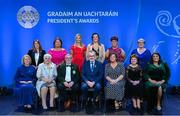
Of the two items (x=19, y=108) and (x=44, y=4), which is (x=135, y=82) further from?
(x=44, y=4)

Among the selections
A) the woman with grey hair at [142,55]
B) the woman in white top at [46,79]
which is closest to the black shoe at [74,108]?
the woman in white top at [46,79]

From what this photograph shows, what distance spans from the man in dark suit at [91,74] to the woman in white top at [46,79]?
0.55 metres

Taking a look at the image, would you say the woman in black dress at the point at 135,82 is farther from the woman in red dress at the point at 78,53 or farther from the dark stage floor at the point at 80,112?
the woman in red dress at the point at 78,53

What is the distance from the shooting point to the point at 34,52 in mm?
7621

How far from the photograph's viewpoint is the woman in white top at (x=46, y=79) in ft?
22.9

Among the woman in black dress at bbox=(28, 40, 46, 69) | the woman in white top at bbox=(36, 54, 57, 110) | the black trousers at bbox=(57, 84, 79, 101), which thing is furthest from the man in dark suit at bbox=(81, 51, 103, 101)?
the woman in black dress at bbox=(28, 40, 46, 69)

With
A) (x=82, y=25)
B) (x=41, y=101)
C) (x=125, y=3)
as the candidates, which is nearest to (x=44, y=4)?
(x=82, y=25)

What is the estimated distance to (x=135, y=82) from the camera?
6957mm

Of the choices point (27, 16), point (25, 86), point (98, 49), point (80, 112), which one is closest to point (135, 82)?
point (98, 49)

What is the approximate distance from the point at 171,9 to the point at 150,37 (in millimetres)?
757

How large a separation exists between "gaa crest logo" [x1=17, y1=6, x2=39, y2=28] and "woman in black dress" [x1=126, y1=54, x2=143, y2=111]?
2515 millimetres

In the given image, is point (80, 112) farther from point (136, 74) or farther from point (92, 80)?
point (136, 74)

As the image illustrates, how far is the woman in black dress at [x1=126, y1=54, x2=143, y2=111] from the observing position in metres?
6.94

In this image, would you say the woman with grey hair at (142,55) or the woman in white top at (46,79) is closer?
the woman in white top at (46,79)
